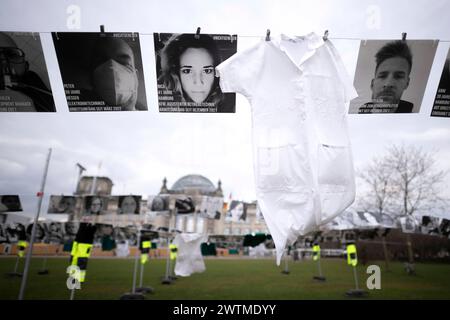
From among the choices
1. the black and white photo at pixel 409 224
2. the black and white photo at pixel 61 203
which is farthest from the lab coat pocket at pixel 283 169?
the black and white photo at pixel 409 224

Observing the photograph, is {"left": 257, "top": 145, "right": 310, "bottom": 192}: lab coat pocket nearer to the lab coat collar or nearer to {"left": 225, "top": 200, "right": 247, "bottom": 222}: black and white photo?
the lab coat collar

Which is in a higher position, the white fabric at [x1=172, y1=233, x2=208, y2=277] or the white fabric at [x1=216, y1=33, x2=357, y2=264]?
the white fabric at [x1=216, y1=33, x2=357, y2=264]

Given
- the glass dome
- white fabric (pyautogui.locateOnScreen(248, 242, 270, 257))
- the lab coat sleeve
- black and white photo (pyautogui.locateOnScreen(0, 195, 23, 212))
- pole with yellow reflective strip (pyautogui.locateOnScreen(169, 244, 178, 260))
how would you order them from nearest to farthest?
the lab coat sleeve → black and white photo (pyautogui.locateOnScreen(0, 195, 23, 212)) → pole with yellow reflective strip (pyautogui.locateOnScreen(169, 244, 178, 260)) → white fabric (pyautogui.locateOnScreen(248, 242, 270, 257)) → the glass dome

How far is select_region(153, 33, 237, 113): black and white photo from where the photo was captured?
430 cm

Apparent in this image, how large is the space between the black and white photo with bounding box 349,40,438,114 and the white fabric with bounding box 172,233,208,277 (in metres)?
11.0

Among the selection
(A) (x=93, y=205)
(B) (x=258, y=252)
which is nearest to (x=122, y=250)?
(B) (x=258, y=252)

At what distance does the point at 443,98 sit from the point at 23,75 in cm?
704

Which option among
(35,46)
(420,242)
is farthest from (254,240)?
(420,242)

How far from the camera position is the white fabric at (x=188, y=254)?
535 inches

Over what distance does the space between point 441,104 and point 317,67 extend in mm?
2777

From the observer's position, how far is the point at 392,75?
14.8ft

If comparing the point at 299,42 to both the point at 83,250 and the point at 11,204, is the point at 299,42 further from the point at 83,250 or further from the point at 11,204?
the point at 11,204

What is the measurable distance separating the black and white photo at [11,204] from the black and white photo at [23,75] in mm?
7628

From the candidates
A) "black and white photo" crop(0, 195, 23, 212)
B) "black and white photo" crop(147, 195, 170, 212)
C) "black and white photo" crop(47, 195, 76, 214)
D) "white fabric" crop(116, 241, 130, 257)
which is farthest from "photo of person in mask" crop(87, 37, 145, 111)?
"white fabric" crop(116, 241, 130, 257)
